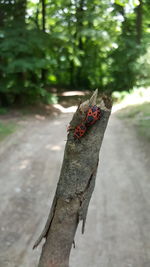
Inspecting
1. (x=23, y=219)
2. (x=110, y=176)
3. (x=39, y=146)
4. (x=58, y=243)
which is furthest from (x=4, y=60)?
(x=58, y=243)

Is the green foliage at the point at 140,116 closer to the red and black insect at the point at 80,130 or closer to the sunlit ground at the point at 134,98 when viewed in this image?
the sunlit ground at the point at 134,98

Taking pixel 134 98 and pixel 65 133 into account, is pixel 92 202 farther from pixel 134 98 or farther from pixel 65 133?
pixel 134 98

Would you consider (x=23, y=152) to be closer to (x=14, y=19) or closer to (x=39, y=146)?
(x=39, y=146)

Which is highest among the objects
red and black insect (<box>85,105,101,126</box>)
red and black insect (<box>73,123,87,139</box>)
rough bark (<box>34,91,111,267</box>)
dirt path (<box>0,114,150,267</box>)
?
red and black insect (<box>85,105,101,126</box>)

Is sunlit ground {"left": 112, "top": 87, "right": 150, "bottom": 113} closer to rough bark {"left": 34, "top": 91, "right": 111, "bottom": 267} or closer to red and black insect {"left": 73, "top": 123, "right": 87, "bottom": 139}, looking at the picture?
rough bark {"left": 34, "top": 91, "right": 111, "bottom": 267}

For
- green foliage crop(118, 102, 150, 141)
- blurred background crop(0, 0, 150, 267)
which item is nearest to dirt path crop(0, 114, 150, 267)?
blurred background crop(0, 0, 150, 267)
